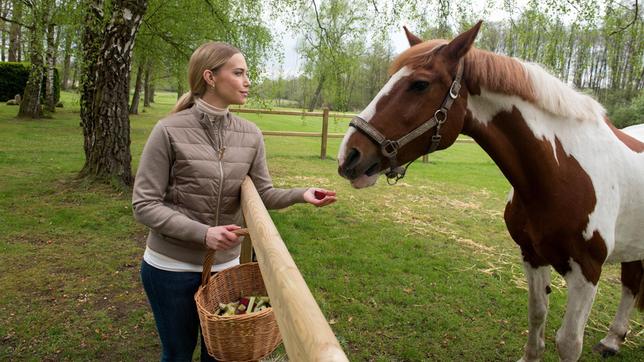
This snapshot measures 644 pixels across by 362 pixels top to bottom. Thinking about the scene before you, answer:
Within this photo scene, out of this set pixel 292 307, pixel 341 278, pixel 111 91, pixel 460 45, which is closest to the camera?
pixel 292 307

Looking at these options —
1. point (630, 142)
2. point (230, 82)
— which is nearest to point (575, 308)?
point (630, 142)

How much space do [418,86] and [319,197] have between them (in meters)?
0.73

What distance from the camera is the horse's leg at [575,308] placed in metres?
2.32

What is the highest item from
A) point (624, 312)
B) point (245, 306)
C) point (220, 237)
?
point (220, 237)

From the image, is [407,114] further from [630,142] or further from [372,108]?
[630,142]

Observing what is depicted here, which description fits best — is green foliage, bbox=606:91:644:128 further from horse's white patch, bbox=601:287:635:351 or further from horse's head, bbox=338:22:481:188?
horse's head, bbox=338:22:481:188

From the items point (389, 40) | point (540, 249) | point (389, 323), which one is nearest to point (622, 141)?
point (540, 249)

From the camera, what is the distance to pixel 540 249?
2.43m

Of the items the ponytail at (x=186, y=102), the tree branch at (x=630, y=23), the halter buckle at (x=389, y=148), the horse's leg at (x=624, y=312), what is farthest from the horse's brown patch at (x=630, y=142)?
the tree branch at (x=630, y=23)

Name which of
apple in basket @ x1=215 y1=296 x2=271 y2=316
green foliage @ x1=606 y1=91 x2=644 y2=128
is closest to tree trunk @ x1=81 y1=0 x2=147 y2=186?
apple in basket @ x1=215 y1=296 x2=271 y2=316

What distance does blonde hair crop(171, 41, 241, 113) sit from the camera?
1794 mm

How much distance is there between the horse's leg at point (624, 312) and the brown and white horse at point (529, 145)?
0.85 metres

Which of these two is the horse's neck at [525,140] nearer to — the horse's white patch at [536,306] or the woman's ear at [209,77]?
the horse's white patch at [536,306]

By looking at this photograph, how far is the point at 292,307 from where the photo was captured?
2.82 feet
